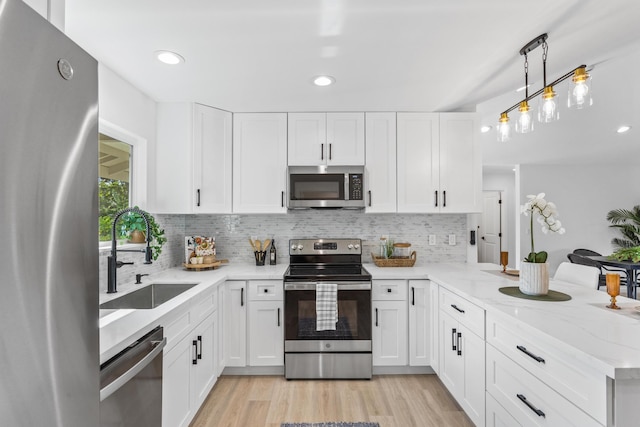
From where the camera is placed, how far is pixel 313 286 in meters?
2.59

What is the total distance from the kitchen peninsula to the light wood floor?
Result: 0.77ft

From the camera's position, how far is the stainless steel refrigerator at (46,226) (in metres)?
0.56

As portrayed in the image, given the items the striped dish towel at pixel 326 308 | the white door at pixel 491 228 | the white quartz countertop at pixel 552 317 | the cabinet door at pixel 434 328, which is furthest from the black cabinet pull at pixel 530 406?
the white door at pixel 491 228

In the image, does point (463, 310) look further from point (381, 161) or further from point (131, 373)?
point (131, 373)

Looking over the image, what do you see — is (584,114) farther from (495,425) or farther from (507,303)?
(495,425)

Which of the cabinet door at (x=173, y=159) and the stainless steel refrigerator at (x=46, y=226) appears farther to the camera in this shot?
the cabinet door at (x=173, y=159)

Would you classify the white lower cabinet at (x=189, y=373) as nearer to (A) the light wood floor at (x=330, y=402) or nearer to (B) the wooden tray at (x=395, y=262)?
(A) the light wood floor at (x=330, y=402)

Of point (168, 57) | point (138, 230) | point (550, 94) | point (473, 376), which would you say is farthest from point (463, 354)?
point (168, 57)

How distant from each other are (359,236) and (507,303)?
5.56 feet

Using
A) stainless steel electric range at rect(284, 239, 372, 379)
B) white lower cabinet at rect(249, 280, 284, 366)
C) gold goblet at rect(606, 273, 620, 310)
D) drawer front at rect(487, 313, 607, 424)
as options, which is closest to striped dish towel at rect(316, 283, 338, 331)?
stainless steel electric range at rect(284, 239, 372, 379)

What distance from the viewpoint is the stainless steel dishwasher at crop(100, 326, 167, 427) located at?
104cm

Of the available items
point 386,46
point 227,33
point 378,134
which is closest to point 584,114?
point 378,134

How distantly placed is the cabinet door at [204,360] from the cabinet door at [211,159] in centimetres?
97

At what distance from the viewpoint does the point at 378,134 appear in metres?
2.96
